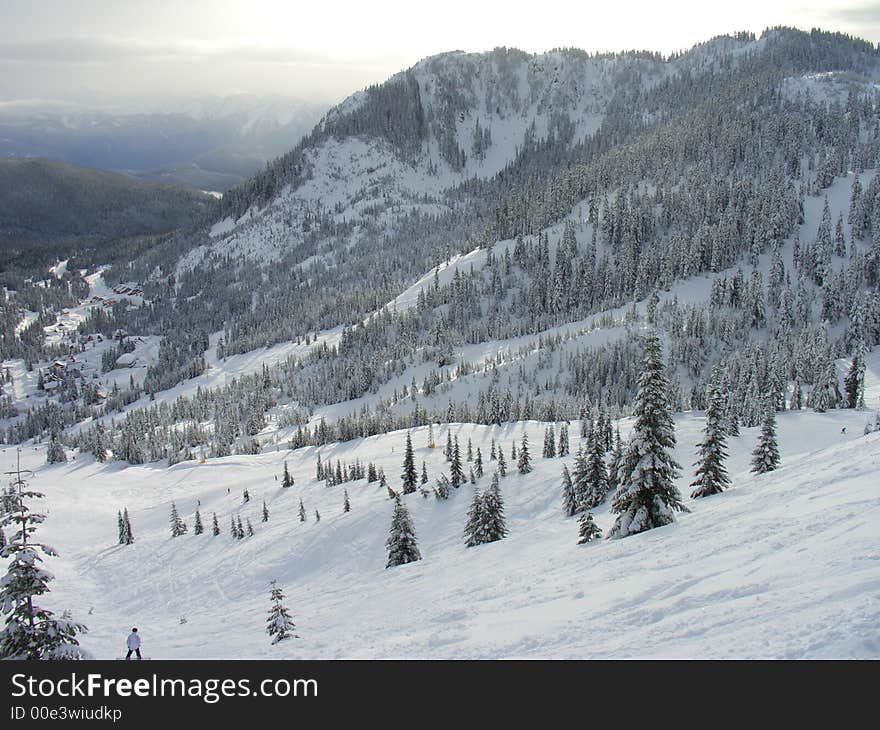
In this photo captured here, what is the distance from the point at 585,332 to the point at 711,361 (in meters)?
34.5

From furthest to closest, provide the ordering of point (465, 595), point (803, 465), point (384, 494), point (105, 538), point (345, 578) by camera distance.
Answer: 1. point (105, 538)
2. point (384, 494)
3. point (345, 578)
4. point (803, 465)
5. point (465, 595)

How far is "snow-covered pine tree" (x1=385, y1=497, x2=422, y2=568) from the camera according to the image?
47781 mm

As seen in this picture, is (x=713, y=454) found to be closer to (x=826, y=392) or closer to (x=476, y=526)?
(x=476, y=526)

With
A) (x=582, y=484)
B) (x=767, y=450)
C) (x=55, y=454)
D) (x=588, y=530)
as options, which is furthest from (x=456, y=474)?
(x=55, y=454)

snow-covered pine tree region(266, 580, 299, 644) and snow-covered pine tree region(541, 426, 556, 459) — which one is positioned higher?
snow-covered pine tree region(266, 580, 299, 644)

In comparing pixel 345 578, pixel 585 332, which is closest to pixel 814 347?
pixel 585 332

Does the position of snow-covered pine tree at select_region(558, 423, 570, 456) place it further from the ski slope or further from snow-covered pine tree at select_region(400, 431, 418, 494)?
snow-covered pine tree at select_region(400, 431, 418, 494)

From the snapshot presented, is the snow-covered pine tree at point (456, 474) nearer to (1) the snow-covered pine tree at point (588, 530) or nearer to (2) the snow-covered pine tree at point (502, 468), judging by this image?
(2) the snow-covered pine tree at point (502, 468)

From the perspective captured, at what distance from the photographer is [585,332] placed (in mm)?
165750

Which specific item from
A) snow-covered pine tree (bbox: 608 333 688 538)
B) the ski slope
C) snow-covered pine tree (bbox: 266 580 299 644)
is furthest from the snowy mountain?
snow-covered pine tree (bbox: 266 580 299 644)

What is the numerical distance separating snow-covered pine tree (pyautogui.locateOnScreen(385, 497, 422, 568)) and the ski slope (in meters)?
5.02

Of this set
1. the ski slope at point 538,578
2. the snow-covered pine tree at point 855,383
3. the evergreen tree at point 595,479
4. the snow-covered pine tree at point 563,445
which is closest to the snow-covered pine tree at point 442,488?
the ski slope at point 538,578

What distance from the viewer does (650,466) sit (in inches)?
1298
